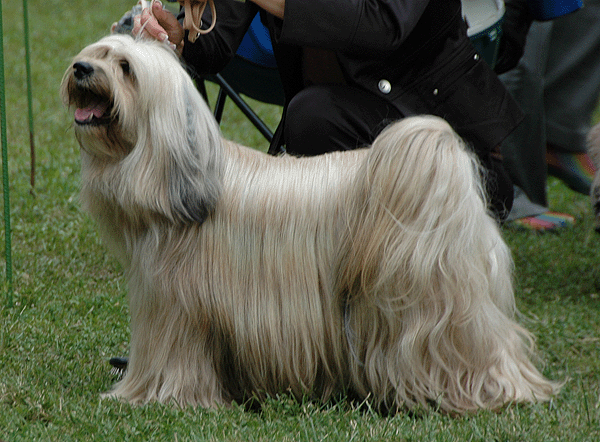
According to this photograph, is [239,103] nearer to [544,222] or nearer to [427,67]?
[427,67]

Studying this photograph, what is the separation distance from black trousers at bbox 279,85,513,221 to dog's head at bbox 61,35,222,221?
2.01ft

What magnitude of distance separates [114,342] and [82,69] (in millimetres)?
1407

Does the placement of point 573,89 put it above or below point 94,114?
below

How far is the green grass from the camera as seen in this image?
2.61 m

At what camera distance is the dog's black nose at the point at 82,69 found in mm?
2582

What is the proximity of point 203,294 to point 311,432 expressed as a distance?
0.54 meters

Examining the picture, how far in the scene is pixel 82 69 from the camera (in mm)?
2586

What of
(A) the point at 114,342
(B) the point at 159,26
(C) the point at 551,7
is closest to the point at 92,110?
(B) the point at 159,26

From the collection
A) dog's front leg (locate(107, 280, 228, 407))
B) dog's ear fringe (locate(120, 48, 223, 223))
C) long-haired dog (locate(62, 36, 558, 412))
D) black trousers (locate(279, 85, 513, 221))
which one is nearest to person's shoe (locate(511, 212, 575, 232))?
black trousers (locate(279, 85, 513, 221))

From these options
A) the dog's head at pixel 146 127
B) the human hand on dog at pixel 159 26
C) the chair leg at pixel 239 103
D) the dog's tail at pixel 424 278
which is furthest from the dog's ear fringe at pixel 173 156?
the chair leg at pixel 239 103

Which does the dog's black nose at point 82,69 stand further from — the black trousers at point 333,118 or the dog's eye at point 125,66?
the black trousers at point 333,118

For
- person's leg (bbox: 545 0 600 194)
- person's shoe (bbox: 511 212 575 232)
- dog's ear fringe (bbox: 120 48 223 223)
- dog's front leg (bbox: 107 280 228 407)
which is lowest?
person's shoe (bbox: 511 212 575 232)

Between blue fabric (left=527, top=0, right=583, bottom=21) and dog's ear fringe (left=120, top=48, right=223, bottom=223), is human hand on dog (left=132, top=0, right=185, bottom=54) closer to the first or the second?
dog's ear fringe (left=120, top=48, right=223, bottom=223)

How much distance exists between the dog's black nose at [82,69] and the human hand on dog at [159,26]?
346mm
